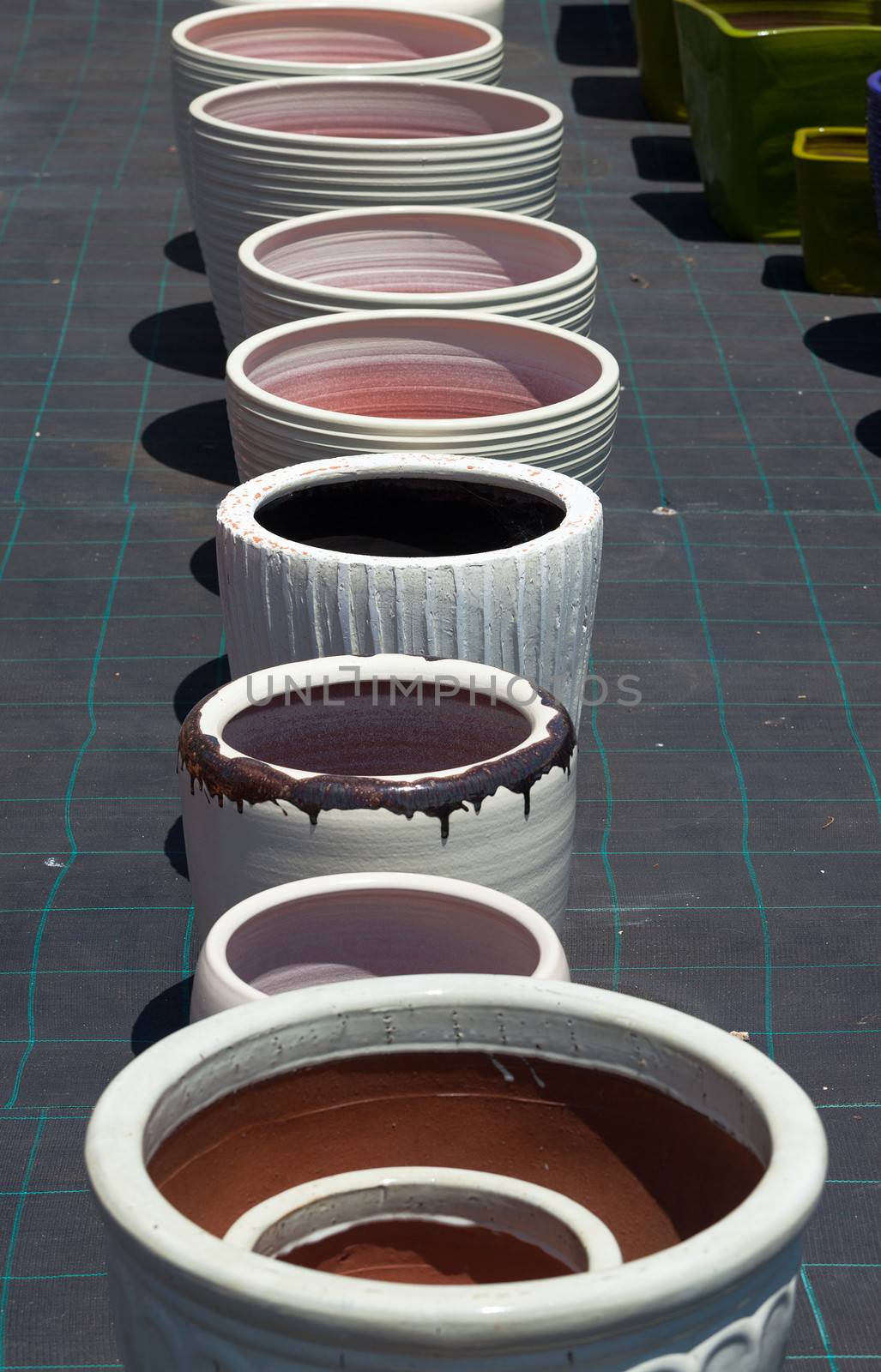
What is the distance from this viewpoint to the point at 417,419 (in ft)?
12.7

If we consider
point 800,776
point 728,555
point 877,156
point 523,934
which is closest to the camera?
point 523,934

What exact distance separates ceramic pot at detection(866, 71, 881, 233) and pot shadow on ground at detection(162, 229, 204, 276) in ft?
8.04

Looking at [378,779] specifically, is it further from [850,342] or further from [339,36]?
[339,36]

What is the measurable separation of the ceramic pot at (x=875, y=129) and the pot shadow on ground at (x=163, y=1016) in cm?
405

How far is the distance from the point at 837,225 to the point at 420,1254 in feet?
17.4

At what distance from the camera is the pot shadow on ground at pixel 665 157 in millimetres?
7590

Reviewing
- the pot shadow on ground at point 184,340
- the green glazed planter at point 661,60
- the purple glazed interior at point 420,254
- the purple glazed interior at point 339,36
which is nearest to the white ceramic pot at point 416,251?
the purple glazed interior at point 420,254

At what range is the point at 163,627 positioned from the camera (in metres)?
4.30

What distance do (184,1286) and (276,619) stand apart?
1741mm

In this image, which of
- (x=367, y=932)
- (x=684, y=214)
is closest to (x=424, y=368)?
(x=367, y=932)

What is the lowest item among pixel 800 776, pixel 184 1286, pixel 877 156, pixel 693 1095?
pixel 800 776

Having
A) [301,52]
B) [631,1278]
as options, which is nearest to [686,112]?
[301,52]

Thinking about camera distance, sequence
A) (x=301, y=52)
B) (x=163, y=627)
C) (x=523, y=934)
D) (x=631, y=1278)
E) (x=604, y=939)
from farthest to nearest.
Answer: (x=301, y=52) < (x=163, y=627) < (x=604, y=939) < (x=523, y=934) < (x=631, y=1278)

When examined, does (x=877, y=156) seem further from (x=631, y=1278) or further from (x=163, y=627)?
(x=631, y=1278)
